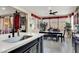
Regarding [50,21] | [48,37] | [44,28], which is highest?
[50,21]

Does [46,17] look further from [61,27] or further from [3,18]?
[3,18]

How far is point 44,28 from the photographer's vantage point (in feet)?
34.2

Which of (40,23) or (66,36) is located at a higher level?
(40,23)
